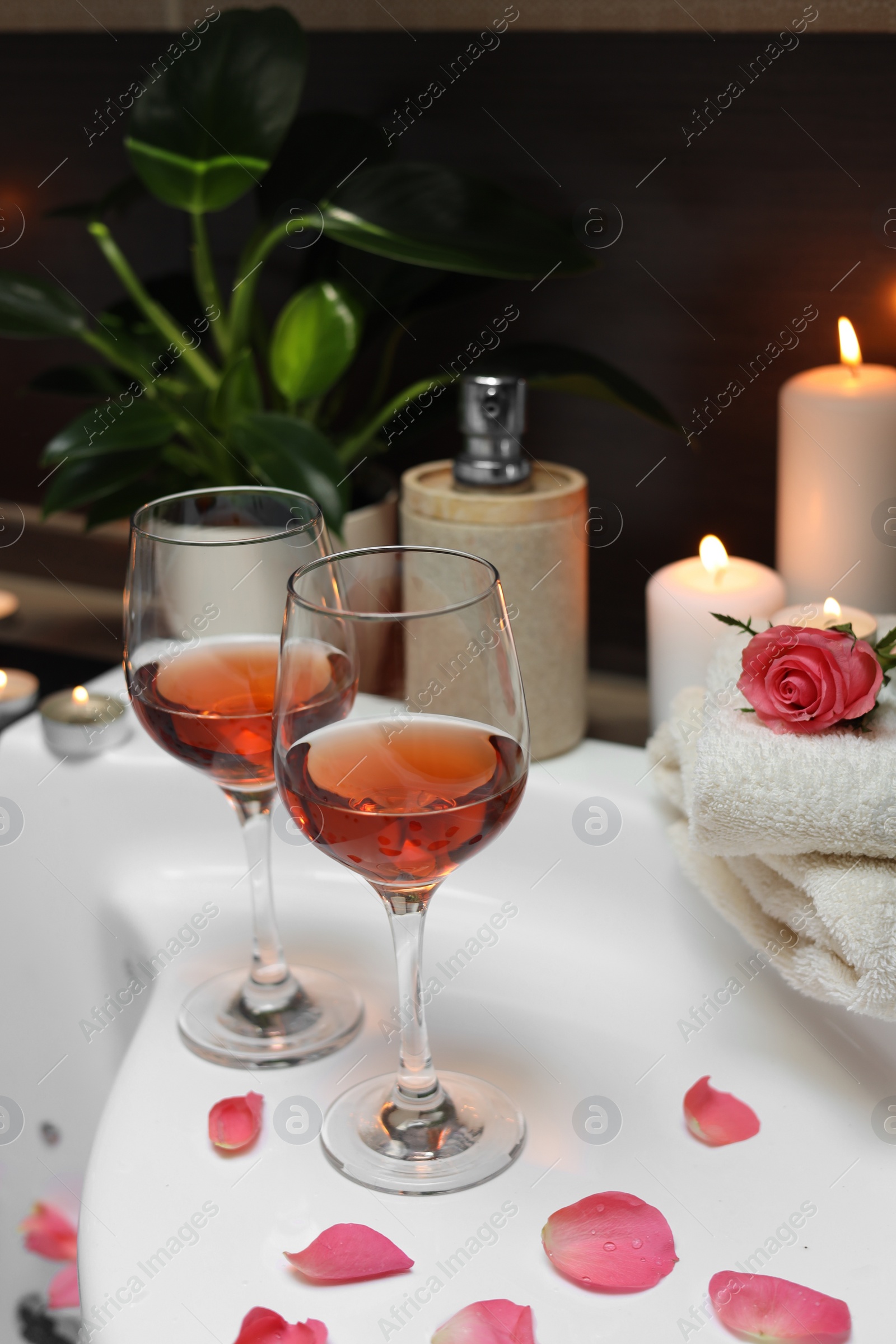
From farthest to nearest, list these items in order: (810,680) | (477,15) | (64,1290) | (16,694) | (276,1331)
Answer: (16,694) < (477,15) < (64,1290) < (810,680) < (276,1331)

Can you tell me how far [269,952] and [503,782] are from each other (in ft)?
0.77

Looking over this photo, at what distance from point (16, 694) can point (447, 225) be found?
0.45m

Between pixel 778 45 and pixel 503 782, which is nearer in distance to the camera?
pixel 503 782

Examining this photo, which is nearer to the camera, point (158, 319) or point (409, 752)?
point (409, 752)

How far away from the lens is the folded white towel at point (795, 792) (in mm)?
526

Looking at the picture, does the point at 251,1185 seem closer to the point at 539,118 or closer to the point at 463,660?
the point at 463,660

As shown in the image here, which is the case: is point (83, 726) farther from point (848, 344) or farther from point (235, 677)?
point (848, 344)

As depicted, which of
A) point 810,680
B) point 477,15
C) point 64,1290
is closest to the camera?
point 810,680

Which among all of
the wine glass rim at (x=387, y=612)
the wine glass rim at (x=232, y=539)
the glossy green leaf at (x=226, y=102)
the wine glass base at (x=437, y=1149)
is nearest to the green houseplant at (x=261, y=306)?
the glossy green leaf at (x=226, y=102)

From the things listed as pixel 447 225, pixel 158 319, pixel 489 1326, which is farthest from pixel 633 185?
pixel 489 1326

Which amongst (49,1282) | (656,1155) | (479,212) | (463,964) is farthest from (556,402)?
(49,1282)

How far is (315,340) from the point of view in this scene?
0.82 metres

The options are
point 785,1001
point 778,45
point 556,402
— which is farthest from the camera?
point 556,402

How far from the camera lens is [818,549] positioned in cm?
76
